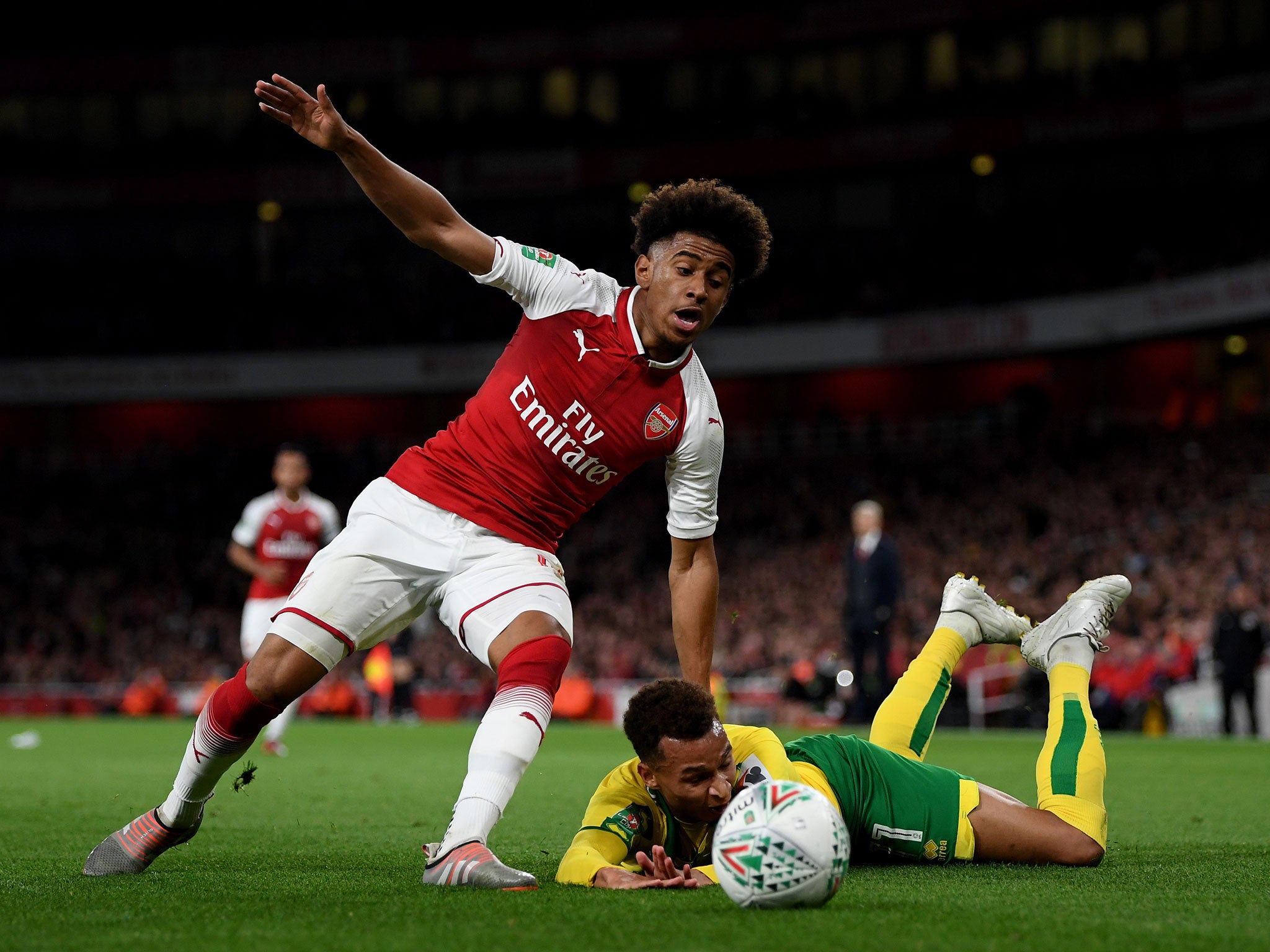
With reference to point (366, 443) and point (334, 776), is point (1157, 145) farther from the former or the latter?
point (334, 776)

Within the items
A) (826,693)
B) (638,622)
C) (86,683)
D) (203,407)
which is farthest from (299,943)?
(203,407)

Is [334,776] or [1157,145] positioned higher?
[1157,145]

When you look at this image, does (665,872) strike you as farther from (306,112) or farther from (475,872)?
(306,112)

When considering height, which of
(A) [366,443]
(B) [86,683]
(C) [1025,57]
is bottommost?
(B) [86,683]

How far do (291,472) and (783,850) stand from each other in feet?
28.5

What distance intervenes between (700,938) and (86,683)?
86.9ft

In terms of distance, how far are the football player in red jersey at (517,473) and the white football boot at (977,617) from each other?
53.2 inches

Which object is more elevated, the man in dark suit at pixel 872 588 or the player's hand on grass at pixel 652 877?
the man in dark suit at pixel 872 588

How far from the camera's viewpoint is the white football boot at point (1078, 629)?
556 centimetres

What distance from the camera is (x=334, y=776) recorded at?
9.67 meters

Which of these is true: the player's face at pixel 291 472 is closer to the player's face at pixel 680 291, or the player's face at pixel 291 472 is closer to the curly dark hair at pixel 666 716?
the player's face at pixel 680 291

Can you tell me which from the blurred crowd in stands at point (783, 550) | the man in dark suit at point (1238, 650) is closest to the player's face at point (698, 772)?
the man in dark suit at point (1238, 650)

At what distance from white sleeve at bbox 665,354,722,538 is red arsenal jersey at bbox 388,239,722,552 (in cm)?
A: 1

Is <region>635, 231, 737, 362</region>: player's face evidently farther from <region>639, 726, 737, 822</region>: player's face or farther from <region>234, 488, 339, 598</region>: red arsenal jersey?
<region>234, 488, 339, 598</region>: red arsenal jersey
